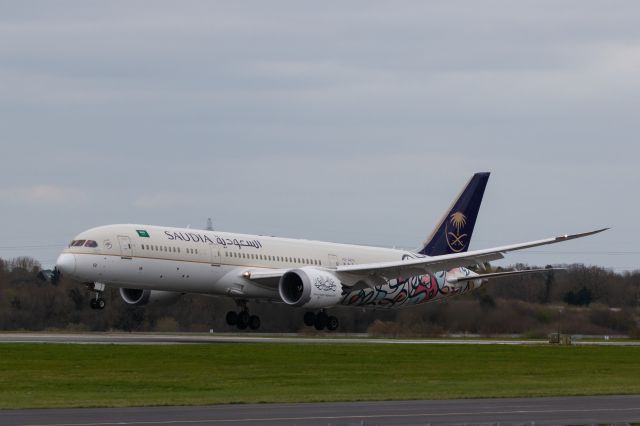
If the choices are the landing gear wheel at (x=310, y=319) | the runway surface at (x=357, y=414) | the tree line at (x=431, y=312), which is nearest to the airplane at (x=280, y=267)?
the landing gear wheel at (x=310, y=319)

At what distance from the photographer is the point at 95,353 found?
44062 mm

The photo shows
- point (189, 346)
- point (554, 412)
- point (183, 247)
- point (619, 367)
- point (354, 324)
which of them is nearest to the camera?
point (554, 412)

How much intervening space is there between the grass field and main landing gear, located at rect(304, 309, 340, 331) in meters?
9.63

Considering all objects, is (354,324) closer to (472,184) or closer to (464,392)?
(472,184)

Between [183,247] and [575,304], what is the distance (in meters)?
25.1

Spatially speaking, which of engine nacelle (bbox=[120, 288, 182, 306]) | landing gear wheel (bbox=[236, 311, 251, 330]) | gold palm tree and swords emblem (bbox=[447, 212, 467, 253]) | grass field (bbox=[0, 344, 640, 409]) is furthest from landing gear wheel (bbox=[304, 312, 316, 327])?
gold palm tree and swords emblem (bbox=[447, 212, 467, 253])

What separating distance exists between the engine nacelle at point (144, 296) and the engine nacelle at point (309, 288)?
18.8 feet

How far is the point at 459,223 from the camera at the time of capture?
7019 cm

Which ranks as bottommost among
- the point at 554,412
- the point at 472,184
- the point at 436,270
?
the point at 554,412

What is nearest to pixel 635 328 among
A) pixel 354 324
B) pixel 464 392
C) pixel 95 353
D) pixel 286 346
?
pixel 354 324

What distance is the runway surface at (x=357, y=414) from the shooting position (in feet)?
78.3

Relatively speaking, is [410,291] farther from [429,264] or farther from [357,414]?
[357,414]

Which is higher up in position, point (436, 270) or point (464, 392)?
point (436, 270)

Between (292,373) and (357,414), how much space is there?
1292 cm
